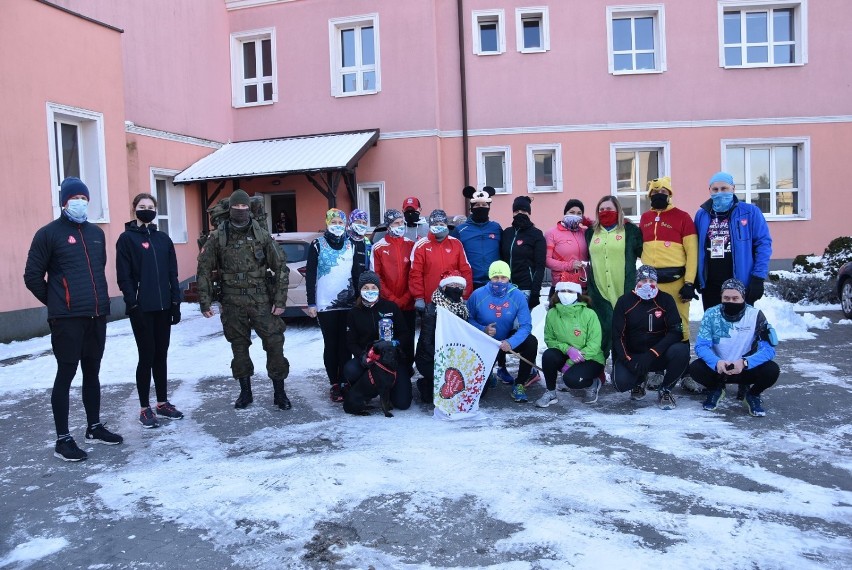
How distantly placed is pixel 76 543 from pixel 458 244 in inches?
163

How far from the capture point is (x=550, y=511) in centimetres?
378

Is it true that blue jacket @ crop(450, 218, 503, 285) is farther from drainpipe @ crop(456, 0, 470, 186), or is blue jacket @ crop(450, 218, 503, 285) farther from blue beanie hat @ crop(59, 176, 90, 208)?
drainpipe @ crop(456, 0, 470, 186)

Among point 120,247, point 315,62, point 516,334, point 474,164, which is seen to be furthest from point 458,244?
point 315,62

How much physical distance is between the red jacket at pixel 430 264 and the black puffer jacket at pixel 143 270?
2.22m

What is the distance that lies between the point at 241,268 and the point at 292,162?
9845mm

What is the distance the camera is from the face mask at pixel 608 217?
6574 millimetres

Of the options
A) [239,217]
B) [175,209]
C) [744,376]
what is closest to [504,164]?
[175,209]

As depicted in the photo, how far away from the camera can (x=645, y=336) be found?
618 centimetres

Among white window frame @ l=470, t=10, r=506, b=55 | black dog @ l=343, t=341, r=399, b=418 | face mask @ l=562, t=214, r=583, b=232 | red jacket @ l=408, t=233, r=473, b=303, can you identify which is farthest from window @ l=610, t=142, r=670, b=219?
black dog @ l=343, t=341, r=399, b=418

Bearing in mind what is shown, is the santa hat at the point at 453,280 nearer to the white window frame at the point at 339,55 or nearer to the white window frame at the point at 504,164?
the white window frame at the point at 504,164

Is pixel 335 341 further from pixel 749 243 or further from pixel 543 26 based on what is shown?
pixel 543 26

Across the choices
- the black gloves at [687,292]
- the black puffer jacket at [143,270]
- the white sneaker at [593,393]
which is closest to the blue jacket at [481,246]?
the white sneaker at [593,393]

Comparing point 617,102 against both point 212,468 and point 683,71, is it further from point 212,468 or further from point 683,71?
point 212,468

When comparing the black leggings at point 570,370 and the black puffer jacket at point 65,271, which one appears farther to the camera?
the black leggings at point 570,370
